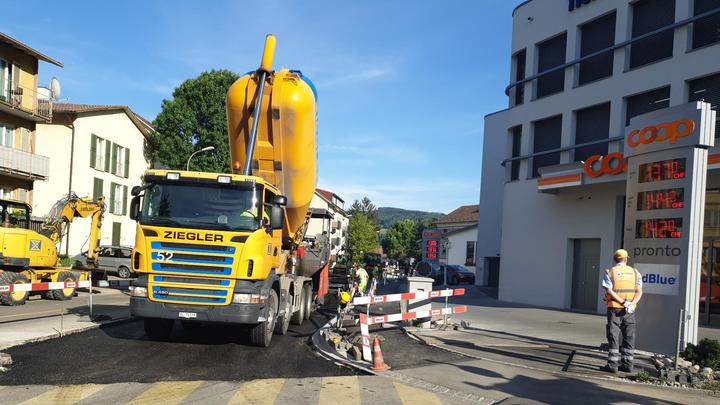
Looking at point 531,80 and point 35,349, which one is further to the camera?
point 531,80

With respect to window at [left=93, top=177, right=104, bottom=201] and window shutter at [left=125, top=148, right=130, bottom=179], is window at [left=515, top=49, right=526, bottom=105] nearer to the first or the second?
window at [left=93, top=177, right=104, bottom=201]

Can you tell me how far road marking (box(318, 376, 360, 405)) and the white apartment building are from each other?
2925cm

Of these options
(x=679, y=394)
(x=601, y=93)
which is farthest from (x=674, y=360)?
(x=601, y=93)

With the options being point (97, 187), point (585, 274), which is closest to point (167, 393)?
point (585, 274)

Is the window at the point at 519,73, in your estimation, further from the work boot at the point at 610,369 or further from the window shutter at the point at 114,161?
the window shutter at the point at 114,161

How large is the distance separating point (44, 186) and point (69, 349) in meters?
27.0

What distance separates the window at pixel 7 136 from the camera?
91.0ft

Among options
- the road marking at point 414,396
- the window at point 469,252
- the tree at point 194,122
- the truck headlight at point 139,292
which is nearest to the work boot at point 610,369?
the road marking at point 414,396

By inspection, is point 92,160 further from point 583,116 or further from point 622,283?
point 622,283

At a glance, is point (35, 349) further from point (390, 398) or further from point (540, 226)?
point (540, 226)

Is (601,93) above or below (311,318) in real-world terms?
above

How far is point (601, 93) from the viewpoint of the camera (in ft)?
66.2

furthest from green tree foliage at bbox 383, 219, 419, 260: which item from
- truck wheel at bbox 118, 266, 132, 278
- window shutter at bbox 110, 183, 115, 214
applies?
truck wheel at bbox 118, 266, 132, 278

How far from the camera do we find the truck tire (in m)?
15.3
